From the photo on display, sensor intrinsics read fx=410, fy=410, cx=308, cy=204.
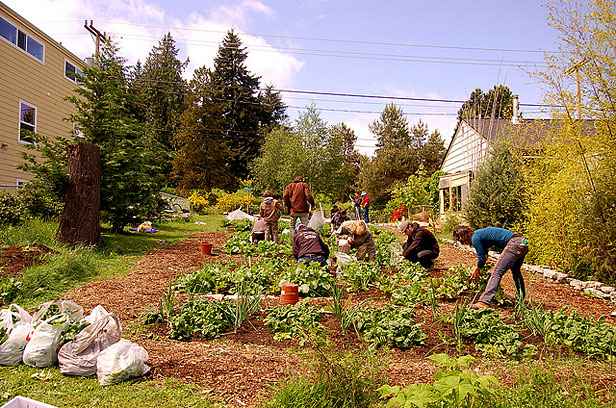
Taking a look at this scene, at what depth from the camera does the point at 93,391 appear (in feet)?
9.66

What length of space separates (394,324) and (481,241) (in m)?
2.19

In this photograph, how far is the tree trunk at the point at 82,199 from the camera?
340 inches

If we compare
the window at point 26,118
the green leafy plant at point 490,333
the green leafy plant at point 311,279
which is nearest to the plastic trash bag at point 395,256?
the green leafy plant at point 311,279

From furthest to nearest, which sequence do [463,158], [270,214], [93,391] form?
[463,158] < [270,214] < [93,391]

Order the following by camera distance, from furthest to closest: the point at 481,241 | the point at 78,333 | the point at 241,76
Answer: the point at 241,76 < the point at 481,241 < the point at 78,333

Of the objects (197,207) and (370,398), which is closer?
(370,398)

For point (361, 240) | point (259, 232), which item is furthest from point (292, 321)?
point (259, 232)

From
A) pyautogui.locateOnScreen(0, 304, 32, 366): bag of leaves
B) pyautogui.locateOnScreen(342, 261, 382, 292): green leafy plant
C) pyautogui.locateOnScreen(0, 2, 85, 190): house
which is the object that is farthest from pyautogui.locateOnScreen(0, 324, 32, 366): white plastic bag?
pyautogui.locateOnScreen(0, 2, 85, 190): house

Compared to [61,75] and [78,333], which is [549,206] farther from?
[61,75]

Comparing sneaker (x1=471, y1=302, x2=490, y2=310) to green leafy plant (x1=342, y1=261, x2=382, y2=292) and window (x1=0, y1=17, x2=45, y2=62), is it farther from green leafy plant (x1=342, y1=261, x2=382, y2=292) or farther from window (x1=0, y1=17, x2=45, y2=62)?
window (x1=0, y1=17, x2=45, y2=62)

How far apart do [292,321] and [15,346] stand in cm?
244

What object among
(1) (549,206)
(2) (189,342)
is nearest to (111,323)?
(2) (189,342)

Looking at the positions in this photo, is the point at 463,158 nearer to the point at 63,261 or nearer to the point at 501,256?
the point at 501,256

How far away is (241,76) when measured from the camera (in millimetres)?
43281
